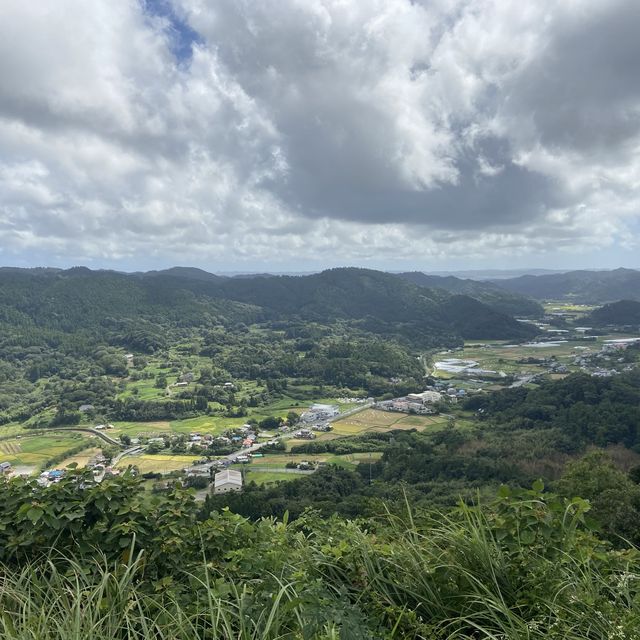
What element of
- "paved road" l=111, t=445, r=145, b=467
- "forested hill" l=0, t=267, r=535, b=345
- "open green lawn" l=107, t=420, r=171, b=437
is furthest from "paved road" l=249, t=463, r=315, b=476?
"forested hill" l=0, t=267, r=535, b=345

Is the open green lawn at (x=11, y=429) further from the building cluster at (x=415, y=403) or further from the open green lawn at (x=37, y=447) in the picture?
the building cluster at (x=415, y=403)

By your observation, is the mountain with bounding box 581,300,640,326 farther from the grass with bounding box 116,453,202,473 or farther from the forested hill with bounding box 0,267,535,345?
the grass with bounding box 116,453,202,473

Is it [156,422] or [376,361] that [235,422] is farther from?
[376,361]

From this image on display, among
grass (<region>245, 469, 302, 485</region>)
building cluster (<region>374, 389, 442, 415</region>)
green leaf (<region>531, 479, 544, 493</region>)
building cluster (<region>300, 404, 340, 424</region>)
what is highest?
green leaf (<region>531, 479, 544, 493</region>)

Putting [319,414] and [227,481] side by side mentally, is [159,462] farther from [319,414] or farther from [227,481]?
[319,414]

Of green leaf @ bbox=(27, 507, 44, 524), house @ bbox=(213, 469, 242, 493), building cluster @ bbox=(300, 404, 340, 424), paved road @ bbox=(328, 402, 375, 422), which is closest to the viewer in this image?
green leaf @ bbox=(27, 507, 44, 524)

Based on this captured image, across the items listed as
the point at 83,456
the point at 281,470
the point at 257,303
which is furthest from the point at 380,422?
the point at 257,303

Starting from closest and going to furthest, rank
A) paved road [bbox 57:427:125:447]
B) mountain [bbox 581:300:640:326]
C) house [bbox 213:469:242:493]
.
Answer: house [bbox 213:469:242:493], paved road [bbox 57:427:125:447], mountain [bbox 581:300:640:326]

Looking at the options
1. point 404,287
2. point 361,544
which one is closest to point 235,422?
point 361,544
